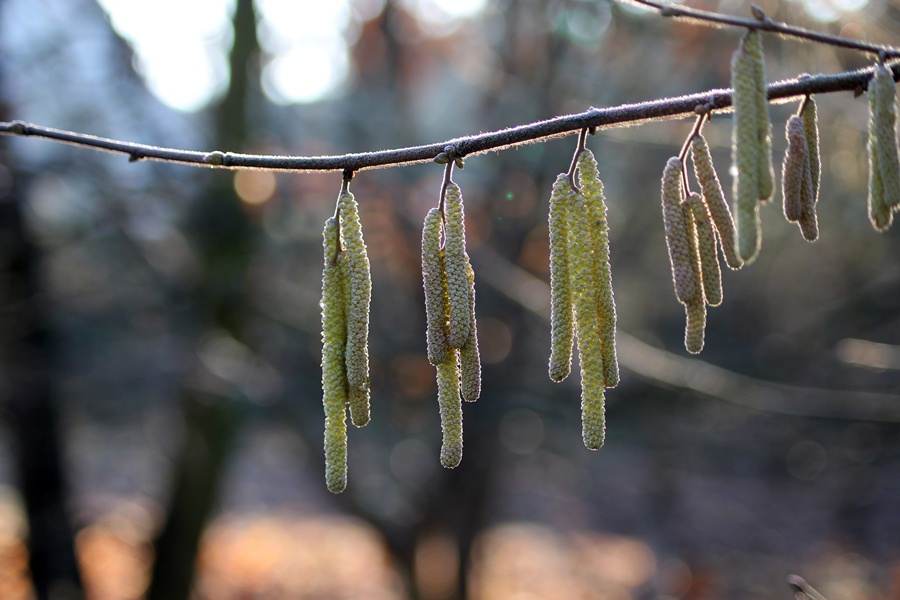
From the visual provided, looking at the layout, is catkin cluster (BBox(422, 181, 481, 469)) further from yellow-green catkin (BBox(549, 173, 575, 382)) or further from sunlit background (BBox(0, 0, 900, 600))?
sunlit background (BBox(0, 0, 900, 600))

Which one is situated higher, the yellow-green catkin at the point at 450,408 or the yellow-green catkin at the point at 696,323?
the yellow-green catkin at the point at 696,323

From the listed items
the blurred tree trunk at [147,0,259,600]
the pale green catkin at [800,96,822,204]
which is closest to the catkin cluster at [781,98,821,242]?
the pale green catkin at [800,96,822,204]

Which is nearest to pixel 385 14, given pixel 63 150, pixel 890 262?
pixel 63 150

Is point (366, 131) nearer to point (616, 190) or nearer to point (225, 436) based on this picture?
point (225, 436)

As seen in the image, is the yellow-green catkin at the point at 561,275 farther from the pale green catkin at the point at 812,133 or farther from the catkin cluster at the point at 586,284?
the pale green catkin at the point at 812,133

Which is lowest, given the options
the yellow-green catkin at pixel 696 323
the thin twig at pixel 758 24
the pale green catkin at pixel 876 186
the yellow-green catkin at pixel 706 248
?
the yellow-green catkin at pixel 696 323

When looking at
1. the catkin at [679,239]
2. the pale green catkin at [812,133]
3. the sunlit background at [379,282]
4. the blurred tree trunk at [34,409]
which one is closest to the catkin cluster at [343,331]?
the catkin at [679,239]

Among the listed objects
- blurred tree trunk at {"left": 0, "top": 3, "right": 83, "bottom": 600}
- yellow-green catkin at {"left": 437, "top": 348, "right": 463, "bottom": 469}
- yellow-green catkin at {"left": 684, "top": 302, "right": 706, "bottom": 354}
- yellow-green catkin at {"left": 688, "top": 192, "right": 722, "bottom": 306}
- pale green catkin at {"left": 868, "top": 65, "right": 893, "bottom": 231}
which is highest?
pale green catkin at {"left": 868, "top": 65, "right": 893, "bottom": 231}
